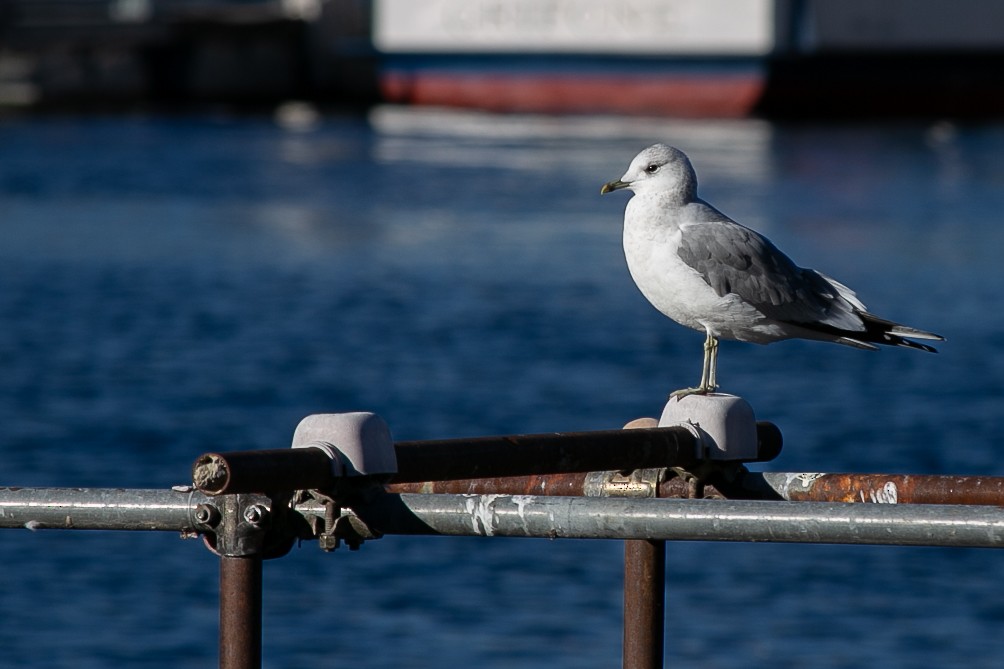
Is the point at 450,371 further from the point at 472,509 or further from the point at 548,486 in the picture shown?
the point at 472,509

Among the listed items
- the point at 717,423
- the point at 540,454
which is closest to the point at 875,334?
the point at 717,423

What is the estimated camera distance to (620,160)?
3512cm

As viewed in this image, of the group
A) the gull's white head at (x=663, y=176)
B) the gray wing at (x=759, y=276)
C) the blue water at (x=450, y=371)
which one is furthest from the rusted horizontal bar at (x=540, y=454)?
the blue water at (x=450, y=371)

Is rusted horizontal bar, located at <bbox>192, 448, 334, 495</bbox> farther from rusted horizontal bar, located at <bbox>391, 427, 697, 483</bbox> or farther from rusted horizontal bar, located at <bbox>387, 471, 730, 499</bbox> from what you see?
rusted horizontal bar, located at <bbox>387, 471, 730, 499</bbox>

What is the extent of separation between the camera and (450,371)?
53.7 ft

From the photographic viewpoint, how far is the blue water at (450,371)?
9227mm

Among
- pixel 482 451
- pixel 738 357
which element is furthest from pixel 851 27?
pixel 482 451

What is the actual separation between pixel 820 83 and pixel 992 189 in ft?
59.2

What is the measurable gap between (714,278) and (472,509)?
1855 millimetres

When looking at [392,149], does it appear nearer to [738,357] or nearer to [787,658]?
[738,357]

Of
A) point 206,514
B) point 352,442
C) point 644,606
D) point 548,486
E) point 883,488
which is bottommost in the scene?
point 644,606

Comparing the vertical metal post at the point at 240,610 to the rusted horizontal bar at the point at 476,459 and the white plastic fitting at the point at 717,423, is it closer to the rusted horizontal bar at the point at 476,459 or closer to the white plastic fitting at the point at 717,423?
the rusted horizontal bar at the point at 476,459

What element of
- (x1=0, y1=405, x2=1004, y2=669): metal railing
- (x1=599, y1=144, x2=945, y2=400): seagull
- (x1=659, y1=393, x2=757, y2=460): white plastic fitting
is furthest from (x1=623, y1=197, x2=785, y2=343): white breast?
(x1=0, y1=405, x2=1004, y2=669): metal railing

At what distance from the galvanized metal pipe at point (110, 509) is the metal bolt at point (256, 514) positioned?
0.07 m
